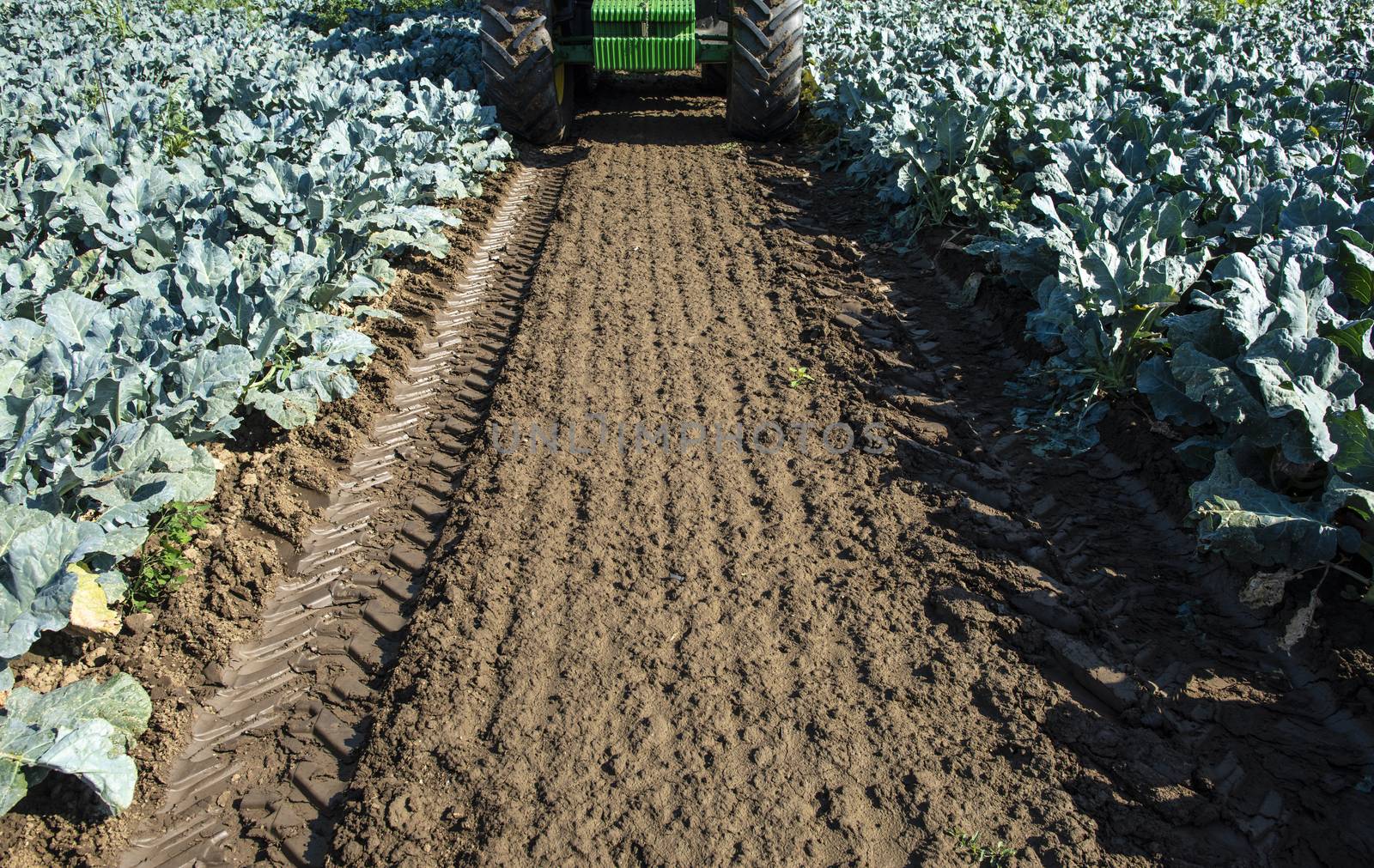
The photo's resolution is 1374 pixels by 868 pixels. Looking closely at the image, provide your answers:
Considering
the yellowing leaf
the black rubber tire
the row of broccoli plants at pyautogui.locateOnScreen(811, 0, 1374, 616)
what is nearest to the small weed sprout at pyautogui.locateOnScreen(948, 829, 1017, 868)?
the row of broccoli plants at pyautogui.locateOnScreen(811, 0, 1374, 616)

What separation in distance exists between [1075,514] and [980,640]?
38.7 inches

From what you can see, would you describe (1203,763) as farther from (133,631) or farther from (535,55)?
(535,55)

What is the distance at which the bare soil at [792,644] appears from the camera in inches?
101

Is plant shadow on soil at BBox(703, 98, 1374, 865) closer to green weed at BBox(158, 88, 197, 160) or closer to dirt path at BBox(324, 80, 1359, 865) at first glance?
dirt path at BBox(324, 80, 1359, 865)

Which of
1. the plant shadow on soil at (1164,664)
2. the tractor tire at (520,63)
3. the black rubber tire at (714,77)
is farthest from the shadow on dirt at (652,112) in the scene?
the plant shadow on soil at (1164,664)

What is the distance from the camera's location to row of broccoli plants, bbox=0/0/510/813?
2.77 metres

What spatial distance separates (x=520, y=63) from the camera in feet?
26.0

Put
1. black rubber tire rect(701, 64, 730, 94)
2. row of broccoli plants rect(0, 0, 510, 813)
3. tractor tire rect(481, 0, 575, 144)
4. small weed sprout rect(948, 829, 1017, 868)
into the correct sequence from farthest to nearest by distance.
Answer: black rubber tire rect(701, 64, 730, 94) < tractor tire rect(481, 0, 575, 144) < row of broccoli plants rect(0, 0, 510, 813) < small weed sprout rect(948, 829, 1017, 868)

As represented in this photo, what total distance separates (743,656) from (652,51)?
250 inches

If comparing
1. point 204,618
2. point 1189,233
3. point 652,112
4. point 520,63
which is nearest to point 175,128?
point 520,63

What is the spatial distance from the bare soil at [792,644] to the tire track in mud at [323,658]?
0.09 meters

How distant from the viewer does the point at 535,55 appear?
790 cm

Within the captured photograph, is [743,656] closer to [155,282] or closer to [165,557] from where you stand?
[165,557]

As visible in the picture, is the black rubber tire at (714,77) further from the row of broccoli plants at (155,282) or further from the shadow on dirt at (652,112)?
the row of broccoli plants at (155,282)
